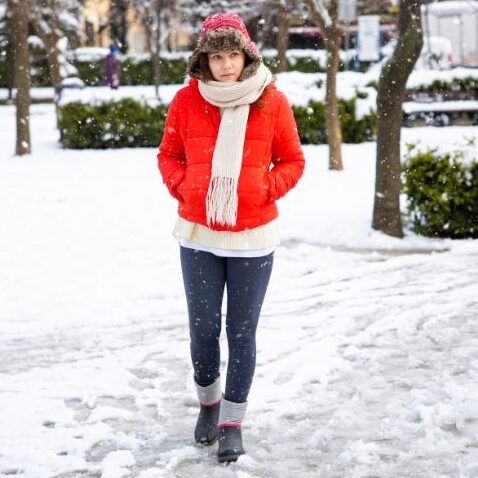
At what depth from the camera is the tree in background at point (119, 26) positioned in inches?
1686

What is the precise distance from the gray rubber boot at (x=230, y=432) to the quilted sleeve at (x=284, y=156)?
966mm

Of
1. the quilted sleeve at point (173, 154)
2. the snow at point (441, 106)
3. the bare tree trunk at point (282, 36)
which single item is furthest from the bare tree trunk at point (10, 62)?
the quilted sleeve at point (173, 154)

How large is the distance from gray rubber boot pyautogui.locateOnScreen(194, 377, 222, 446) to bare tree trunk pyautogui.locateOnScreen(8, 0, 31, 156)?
49.9 ft

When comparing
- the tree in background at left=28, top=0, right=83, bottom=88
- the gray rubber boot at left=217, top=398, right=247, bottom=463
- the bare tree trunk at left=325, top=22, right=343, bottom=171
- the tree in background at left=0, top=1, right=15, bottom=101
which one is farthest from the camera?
the tree in background at left=0, top=1, right=15, bottom=101

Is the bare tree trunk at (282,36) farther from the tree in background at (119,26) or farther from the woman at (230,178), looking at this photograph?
the woman at (230,178)

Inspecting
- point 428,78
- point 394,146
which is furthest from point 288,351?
point 428,78

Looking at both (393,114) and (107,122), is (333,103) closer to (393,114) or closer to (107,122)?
(393,114)

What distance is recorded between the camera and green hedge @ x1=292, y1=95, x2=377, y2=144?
768 inches

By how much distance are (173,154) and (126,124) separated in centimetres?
1612

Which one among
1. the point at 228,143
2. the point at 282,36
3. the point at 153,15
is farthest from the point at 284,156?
the point at 153,15

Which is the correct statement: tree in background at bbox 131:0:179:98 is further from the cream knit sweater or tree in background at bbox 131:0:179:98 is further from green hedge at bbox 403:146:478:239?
the cream knit sweater

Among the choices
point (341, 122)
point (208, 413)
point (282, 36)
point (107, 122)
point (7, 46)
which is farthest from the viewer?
point (7, 46)

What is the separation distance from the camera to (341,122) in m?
19.6

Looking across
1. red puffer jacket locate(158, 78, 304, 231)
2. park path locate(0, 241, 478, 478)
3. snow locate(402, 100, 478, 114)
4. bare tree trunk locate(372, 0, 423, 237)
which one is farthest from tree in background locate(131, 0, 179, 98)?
red puffer jacket locate(158, 78, 304, 231)
